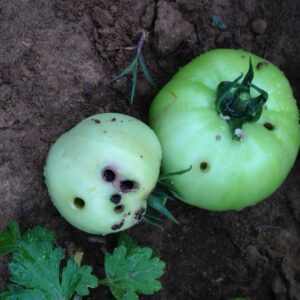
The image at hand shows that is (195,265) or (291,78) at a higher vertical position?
(291,78)

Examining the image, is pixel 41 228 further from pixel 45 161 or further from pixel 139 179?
pixel 139 179

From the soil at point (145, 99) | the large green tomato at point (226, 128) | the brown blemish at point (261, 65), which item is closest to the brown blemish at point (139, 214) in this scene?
the large green tomato at point (226, 128)

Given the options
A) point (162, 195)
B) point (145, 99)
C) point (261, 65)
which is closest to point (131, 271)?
point (162, 195)

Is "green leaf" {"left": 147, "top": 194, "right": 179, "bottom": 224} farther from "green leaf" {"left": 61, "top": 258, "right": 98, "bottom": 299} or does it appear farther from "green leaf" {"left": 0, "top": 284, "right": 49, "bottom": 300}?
"green leaf" {"left": 0, "top": 284, "right": 49, "bottom": 300}

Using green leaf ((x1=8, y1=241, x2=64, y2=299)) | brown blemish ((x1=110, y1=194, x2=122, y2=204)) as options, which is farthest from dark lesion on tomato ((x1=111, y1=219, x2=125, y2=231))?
green leaf ((x1=8, y1=241, x2=64, y2=299))

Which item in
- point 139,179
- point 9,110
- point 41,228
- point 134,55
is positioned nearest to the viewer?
point 139,179

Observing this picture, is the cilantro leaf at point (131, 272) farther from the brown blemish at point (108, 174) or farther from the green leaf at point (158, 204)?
the brown blemish at point (108, 174)

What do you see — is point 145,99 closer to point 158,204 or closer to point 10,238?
point 158,204

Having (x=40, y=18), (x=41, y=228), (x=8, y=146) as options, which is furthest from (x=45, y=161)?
(x=40, y=18)
